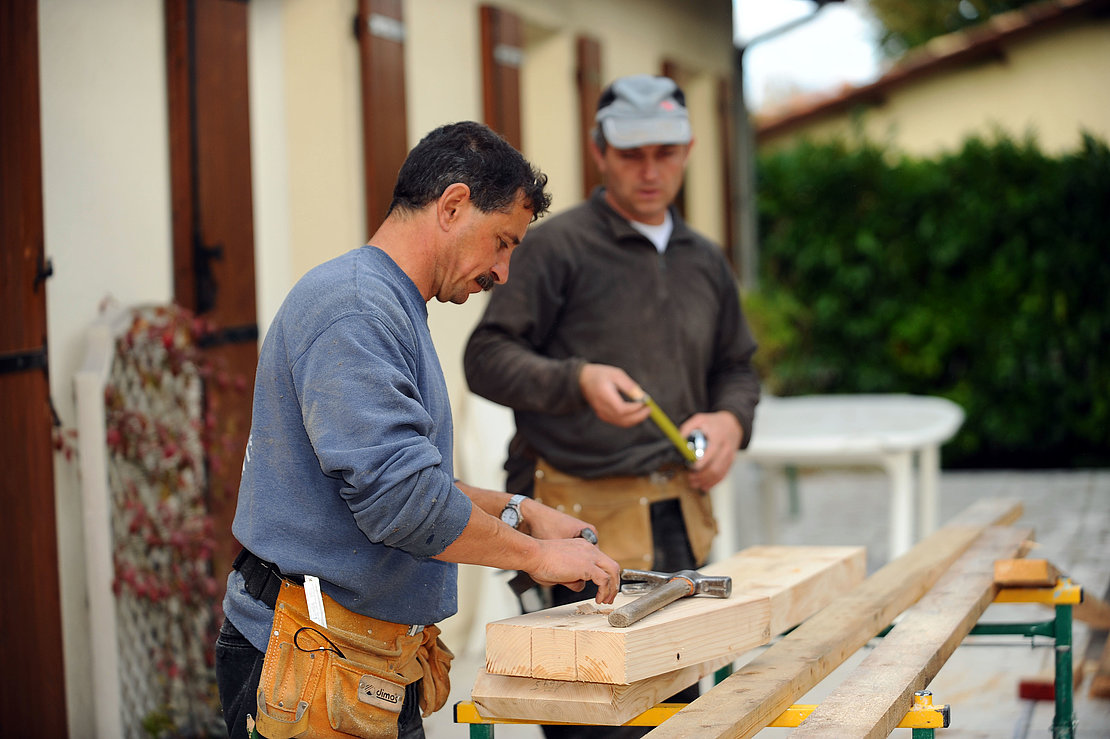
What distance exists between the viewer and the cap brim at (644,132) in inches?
119

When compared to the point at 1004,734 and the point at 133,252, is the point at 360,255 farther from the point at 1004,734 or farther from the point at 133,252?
the point at 1004,734

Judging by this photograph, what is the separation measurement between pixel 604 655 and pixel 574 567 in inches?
5.7

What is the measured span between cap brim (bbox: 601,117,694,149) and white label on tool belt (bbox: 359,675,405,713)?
162cm

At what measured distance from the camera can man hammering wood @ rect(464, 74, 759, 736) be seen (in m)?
2.95

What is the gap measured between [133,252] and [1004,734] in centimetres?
321

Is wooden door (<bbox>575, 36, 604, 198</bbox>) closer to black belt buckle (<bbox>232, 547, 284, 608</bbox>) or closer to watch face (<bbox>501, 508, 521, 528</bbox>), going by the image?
watch face (<bbox>501, 508, 521, 528</bbox>)

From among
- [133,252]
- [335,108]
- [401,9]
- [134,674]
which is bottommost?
[134,674]

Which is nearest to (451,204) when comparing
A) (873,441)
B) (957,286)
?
(873,441)

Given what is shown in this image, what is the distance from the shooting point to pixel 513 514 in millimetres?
2133

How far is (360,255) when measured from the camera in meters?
Answer: 1.86

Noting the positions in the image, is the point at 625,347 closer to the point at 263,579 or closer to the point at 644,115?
the point at 644,115

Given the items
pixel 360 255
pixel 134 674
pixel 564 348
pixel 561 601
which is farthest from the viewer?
pixel 134 674

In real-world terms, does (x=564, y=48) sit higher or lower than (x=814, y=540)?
Result: higher

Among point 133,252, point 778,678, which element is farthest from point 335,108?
point 778,678
